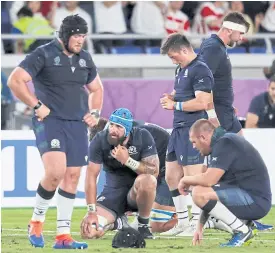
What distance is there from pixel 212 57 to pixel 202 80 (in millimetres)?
539

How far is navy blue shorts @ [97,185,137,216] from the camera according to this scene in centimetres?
1243

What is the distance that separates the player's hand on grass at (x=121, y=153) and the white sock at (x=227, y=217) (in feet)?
4.07

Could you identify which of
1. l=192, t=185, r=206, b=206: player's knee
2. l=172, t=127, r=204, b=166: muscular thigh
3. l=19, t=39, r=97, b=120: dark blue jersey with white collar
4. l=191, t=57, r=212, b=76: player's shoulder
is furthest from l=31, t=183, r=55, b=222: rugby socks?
l=191, t=57, r=212, b=76: player's shoulder

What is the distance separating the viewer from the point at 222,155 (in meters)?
10.8

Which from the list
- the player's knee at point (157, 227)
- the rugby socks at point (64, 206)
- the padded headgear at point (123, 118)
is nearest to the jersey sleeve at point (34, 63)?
the padded headgear at point (123, 118)

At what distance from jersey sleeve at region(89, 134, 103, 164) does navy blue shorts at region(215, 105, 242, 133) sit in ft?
4.57

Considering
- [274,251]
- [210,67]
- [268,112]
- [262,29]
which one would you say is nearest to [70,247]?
[274,251]

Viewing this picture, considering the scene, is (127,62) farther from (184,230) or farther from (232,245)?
(232,245)

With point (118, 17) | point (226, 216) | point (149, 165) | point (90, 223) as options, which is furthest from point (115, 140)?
point (118, 17)

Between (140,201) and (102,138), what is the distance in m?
0.72

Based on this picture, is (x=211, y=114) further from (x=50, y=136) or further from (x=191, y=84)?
(x=50, y=136)

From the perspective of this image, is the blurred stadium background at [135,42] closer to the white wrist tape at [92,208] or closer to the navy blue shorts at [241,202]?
the white wrist tape at [92,208]

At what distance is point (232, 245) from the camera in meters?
10.8

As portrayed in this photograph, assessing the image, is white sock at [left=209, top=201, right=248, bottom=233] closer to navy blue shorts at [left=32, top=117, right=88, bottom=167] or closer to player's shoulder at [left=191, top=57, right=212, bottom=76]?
navy blue shorts at [left=32, top=117, right=88, bottom=167]
